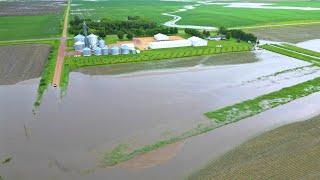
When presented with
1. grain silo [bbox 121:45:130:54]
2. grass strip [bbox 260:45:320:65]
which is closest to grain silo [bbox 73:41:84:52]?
grain silo [bbox 121:45:130:54]

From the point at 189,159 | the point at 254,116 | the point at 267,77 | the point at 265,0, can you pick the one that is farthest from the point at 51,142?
the point at 265,0

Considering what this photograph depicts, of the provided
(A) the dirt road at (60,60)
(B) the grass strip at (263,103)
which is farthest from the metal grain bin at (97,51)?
(B) the grass strip at (263,103)

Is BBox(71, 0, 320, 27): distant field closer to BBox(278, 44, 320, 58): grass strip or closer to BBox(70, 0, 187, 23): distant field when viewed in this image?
BBox(70, 0, 187, 23): distant field

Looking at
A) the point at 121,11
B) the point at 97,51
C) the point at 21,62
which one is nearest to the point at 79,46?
the point at 97,51

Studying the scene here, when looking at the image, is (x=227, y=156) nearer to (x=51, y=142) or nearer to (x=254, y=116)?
(x=254, y=116)

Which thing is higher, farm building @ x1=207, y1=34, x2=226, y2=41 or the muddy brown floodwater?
farm building @ x1=207, y1=34, x2=226, y2=41

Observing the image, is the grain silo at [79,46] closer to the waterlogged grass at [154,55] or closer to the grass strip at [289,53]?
the waterlogged grass at [154,55]
